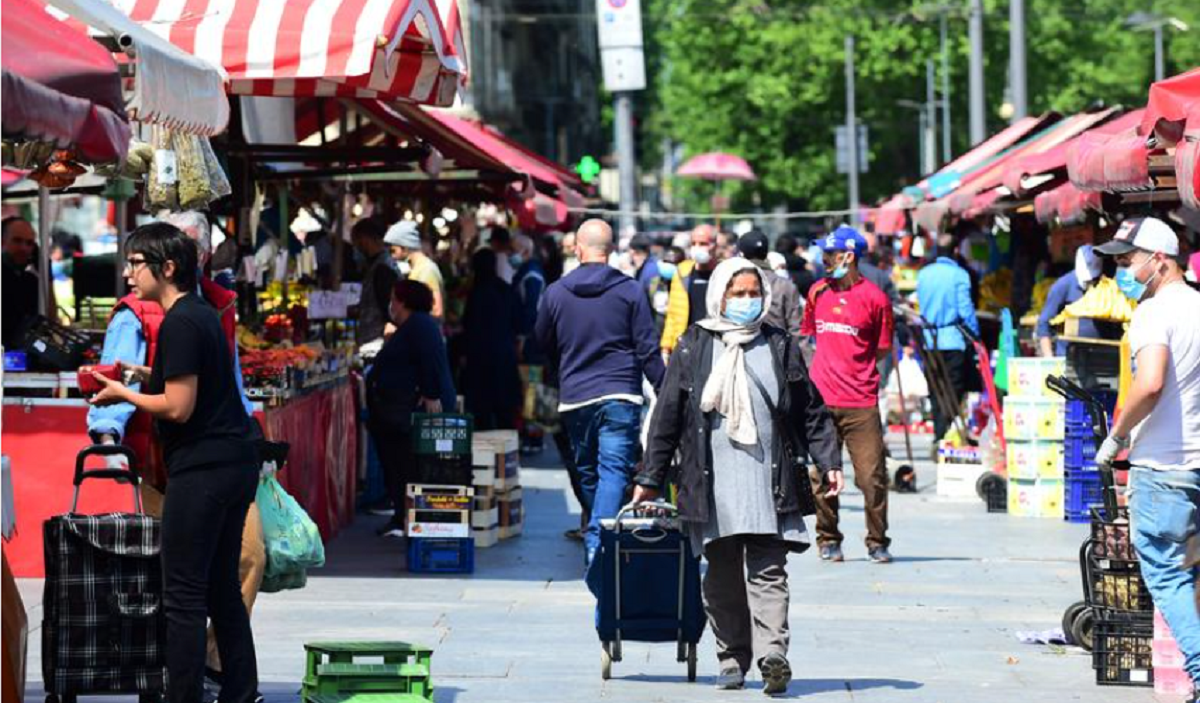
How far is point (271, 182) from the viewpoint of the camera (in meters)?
17.7

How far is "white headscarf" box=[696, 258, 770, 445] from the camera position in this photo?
9.12 metres

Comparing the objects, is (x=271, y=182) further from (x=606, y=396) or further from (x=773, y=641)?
(x=773, y=641)

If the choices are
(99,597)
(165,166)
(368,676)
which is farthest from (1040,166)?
(99,597)

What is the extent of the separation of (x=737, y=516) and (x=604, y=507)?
7.55ft

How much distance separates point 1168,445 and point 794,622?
3.28 m

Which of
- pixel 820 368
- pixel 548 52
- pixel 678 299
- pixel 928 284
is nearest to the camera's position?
pixel 820 368

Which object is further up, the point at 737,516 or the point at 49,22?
the point at 49,22

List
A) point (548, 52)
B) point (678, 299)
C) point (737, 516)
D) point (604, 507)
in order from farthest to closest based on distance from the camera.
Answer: point (548, 52), point (678, 299), point (604, 507), point (737, 516)

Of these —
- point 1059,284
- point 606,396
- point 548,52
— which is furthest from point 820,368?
point 548,52

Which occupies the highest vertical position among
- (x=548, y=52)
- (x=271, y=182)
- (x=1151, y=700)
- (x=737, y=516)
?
(x=548, y=52)

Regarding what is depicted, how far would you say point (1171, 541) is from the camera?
864 cm

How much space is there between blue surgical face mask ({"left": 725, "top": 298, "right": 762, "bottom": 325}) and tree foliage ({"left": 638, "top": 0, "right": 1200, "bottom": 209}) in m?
52.3

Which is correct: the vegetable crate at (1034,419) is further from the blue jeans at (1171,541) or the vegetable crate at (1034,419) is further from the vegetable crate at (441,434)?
the blue jeans at (1171,541)

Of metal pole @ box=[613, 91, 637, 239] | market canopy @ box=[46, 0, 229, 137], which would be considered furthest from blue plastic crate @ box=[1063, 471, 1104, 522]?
metal pole @ box=[613, 91, 637, 239]
